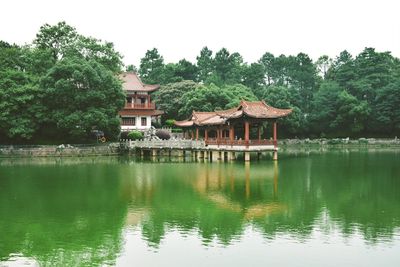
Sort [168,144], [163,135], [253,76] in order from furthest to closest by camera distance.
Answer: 1. [253,76]
2. [163,135]
3. [168,144]

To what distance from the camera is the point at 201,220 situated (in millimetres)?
16828

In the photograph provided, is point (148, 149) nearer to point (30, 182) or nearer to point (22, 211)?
point (30, 182)

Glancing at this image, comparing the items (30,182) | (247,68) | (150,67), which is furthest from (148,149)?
(150,67)

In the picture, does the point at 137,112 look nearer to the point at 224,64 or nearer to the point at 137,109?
the point at 137,109

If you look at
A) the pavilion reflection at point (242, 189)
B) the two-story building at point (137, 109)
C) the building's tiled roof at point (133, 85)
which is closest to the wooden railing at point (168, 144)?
the pavilion reflection at point (242, 189)

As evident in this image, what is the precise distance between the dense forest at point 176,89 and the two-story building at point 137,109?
381cm

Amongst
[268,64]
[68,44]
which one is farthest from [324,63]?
[68,44]

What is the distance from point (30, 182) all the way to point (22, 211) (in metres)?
9.00

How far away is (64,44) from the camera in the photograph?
55812mm

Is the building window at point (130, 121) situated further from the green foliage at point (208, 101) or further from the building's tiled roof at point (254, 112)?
the building's tiled roof at point (254, 112)

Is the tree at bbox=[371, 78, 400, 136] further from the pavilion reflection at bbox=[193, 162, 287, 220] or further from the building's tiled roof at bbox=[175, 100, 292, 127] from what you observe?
the pavilion reflection at bbox=[193, 162, 287, 220]

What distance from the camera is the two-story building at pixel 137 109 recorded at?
61.1 metres

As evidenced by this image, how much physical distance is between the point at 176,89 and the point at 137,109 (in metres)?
9.02

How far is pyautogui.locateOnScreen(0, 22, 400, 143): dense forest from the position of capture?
156 feet
